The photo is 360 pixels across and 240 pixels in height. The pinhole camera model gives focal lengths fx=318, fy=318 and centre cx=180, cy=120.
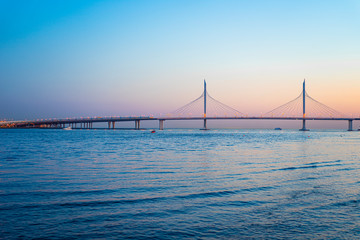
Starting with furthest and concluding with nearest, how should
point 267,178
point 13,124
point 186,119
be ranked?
1. point 13,124
2. point 186,119
3. point 267,178

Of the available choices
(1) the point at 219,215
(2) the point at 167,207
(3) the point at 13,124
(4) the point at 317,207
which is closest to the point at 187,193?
(2) the point at 167,207

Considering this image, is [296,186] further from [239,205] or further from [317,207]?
[239,205]

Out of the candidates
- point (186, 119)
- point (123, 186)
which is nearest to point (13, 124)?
point (186, 119)

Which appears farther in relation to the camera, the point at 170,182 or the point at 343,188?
the point at 170,182

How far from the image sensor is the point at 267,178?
493 inches

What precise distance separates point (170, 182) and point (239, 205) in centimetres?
379

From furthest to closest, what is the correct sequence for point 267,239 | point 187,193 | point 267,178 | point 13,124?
point 13,124 → point 267,178 → point 187,193 → point 267,239

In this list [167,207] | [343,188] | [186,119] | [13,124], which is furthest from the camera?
[13,124]

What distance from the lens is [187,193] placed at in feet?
31.4

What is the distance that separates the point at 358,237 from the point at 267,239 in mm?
1740

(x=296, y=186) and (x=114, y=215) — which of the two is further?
(x=296, y=186)

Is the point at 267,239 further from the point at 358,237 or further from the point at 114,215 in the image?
the point at 114,215

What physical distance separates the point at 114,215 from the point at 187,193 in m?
2.93

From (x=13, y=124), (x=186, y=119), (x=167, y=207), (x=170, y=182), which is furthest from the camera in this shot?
(x=13, y=124)
